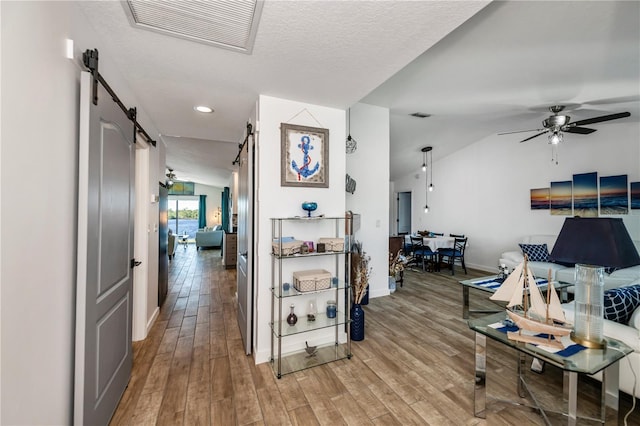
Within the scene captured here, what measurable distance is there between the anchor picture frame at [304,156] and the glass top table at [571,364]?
178 centimetres

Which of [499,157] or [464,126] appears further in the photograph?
[499,157]

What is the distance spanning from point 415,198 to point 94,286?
25.6 ft

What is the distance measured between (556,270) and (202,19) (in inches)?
225

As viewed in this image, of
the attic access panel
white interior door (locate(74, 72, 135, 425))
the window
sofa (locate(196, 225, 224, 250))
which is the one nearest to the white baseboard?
white interior door (locate(74, 72, 135, 425))

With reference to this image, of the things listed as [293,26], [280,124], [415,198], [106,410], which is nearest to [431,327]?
[280,124]

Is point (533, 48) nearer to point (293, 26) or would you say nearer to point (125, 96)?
point (293, 26)

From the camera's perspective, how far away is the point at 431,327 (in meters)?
3.12

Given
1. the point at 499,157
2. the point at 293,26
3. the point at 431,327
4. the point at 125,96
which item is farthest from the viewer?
the point at 499,157

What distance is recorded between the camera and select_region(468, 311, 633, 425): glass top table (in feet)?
4.37

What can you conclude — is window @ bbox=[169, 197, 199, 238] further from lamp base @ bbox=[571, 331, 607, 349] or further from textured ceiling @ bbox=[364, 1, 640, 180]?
lamp base @ bbox=[571, 331, 607, 349]

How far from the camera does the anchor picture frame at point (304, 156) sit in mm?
2471

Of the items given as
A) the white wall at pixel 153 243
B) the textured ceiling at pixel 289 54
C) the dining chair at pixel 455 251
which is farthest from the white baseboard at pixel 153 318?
the dining chair at pixel 455 251

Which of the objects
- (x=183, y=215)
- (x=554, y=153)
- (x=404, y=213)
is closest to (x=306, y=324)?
(x=554, y=153)

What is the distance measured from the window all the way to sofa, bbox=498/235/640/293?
12621 mm
